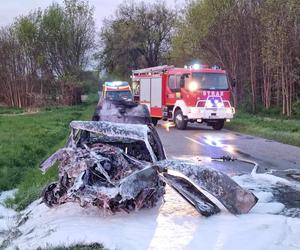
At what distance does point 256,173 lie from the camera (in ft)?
36.0

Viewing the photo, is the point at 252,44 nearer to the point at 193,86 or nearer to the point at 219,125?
the point at 219,125

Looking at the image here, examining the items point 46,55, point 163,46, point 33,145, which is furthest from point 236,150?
point 163,46

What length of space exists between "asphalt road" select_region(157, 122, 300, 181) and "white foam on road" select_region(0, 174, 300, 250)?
13.0ft

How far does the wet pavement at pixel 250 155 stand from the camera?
9120 millimetres

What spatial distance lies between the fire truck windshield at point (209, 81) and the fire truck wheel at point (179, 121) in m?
1.47

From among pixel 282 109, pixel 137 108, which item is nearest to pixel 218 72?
pixel 282 109

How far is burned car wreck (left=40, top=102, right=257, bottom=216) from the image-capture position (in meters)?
7.07

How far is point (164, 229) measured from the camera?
263 inches

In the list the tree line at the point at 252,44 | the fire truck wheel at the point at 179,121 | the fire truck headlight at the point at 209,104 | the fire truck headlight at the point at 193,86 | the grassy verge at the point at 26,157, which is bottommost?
the grassy verge at the point at 26,157

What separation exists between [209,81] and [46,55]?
3005 centimetres

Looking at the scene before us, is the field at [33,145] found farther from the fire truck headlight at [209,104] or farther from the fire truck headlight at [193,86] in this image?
the fire truck headlight at [193,86]

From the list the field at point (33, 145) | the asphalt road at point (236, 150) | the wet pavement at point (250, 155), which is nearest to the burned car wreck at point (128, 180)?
the wet pavement at point (250, 155)

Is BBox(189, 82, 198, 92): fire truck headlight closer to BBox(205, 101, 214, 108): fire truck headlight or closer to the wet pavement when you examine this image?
BBox(205, 101, 214, 108): fire truck headlight

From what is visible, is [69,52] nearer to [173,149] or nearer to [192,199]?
[173,149]
